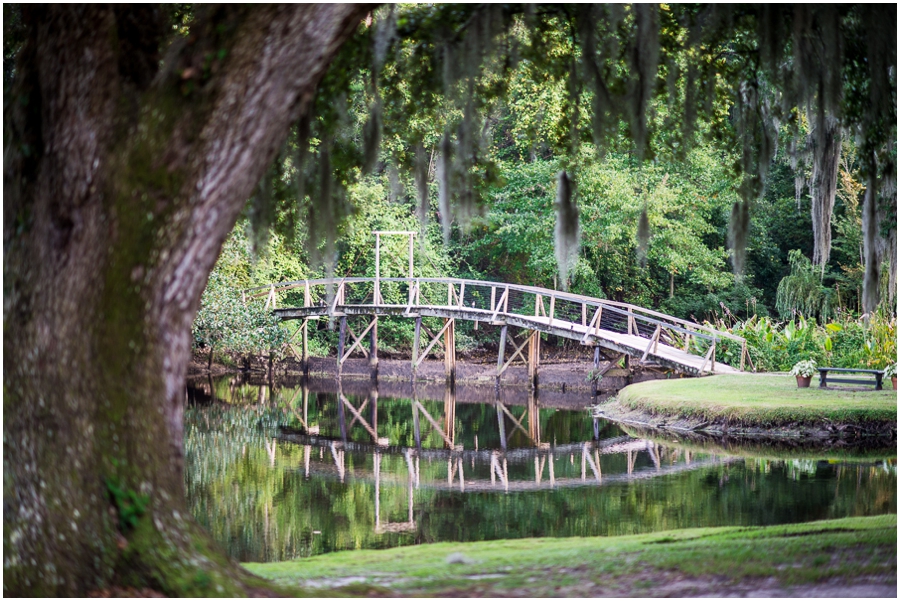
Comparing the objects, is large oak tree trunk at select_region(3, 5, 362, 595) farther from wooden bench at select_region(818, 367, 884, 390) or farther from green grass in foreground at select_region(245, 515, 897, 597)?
wooden bench at select_region(818, 367, 884, 390)

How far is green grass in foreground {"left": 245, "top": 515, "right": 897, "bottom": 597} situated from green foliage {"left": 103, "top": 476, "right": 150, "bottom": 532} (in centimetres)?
112

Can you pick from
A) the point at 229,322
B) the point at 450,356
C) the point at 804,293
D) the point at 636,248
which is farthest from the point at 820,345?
the point at 229,322

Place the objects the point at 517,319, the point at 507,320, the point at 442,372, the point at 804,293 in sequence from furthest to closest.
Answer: the point at 442,372, the point at 804,293, the point at 507,320, the point at 517,319

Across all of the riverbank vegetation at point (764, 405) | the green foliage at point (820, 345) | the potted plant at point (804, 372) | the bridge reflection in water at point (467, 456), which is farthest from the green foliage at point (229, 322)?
the potted plant at point (804, 372)

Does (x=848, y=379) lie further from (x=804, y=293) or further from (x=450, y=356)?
(x=450, y=356)

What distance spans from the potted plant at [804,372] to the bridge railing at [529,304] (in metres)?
3.09

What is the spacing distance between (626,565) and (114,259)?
3.51 m

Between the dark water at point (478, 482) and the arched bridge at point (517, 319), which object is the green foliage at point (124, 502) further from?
the arched bridge at point (517, 319)

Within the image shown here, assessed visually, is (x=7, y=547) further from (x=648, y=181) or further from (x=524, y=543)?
(x=648, y=181)

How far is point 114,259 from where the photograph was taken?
431cm

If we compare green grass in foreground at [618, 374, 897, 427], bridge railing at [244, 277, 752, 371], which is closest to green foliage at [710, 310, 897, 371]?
bridge railing at [244, 277, 752, 371]

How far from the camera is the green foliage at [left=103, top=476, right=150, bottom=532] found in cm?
432

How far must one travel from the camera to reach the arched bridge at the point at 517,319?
68.1ft

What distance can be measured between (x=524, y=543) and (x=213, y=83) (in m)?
4.61
